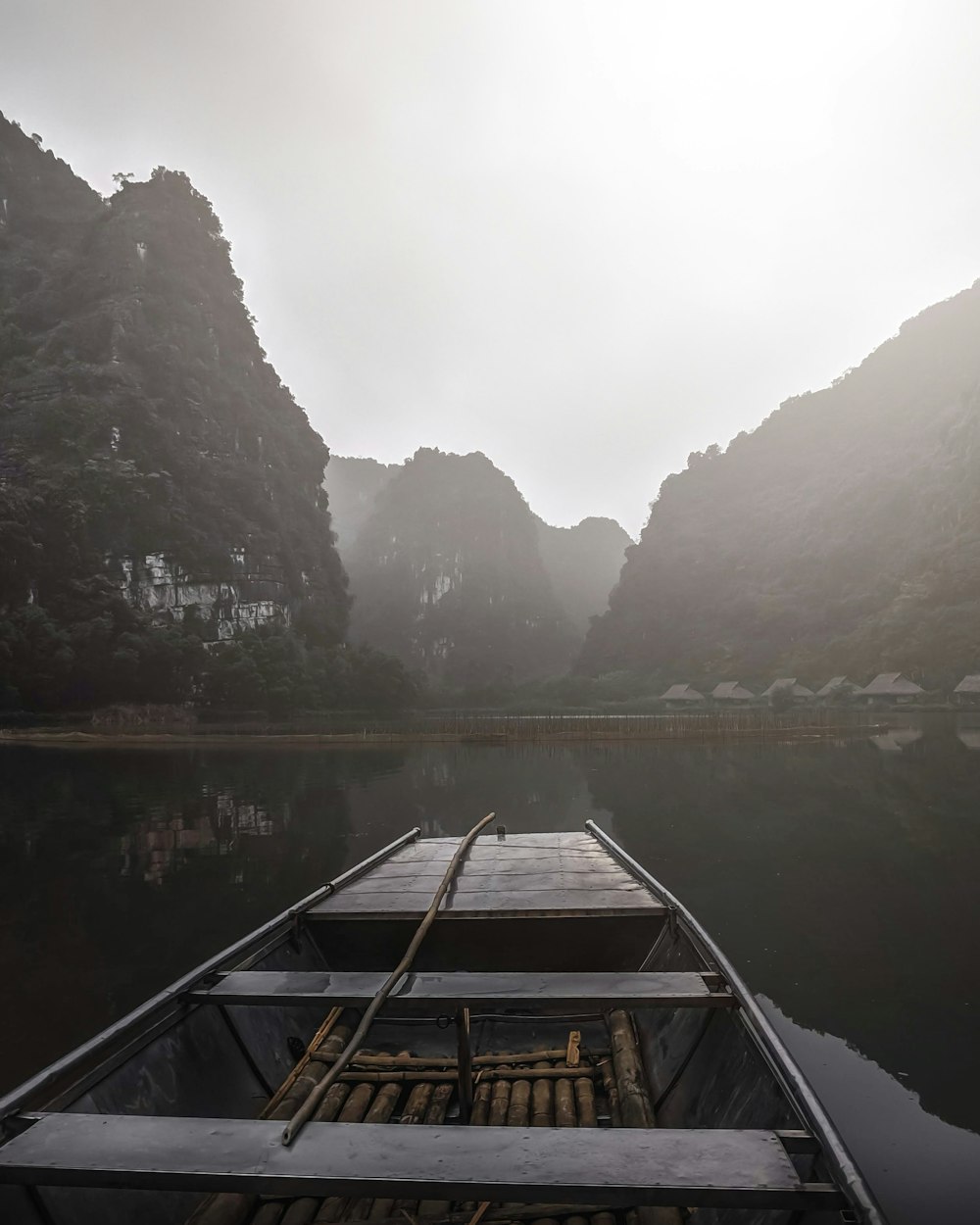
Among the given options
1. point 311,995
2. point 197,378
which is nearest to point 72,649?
point 197,378

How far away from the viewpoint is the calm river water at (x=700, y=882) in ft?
13.2

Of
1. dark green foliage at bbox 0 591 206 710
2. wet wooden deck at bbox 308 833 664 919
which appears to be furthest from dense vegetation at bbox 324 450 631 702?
wet wooden deck at bbox 308 833 664 919

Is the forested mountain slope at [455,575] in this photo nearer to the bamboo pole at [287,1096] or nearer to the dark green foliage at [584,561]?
the dark green foliage at [584,561]

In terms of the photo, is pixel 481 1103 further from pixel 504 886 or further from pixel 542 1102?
pixel 504 886

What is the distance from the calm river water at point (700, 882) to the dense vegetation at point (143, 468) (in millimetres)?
22635

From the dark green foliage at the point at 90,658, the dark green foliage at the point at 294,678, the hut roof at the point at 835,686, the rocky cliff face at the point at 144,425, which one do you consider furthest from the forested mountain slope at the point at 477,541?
the hut roof at the point at 835,686

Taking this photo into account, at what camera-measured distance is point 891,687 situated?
146 feet

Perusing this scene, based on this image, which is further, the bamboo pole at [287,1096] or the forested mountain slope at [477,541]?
the forested mountain slope at [477,541]

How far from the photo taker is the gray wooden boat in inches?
72.6

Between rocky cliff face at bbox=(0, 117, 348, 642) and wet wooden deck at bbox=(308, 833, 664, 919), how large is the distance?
43.6 m

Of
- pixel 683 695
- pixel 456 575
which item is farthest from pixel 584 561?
pixel 683 695

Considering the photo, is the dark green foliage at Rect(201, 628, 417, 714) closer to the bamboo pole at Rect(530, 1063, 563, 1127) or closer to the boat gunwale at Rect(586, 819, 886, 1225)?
the bamboo pole at Rect(530, 1063, 563, 1127)

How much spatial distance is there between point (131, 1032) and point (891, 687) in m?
49.3

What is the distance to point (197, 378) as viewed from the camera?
58062 millimetres
